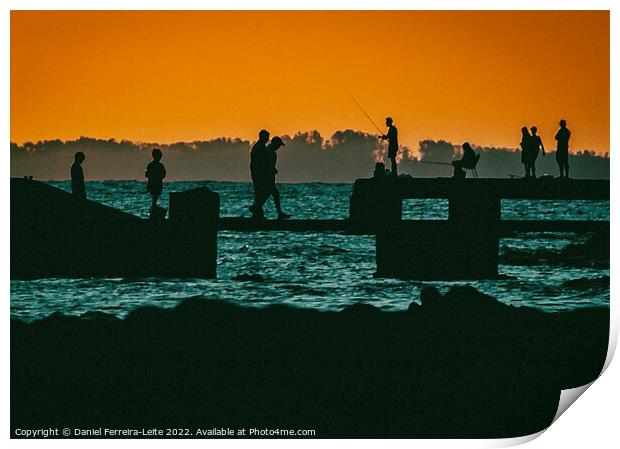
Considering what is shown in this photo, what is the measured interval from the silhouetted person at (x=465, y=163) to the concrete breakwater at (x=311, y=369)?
2876mm

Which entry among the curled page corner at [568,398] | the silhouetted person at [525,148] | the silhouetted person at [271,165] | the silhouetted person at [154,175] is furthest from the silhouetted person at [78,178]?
the curled page corner at [568,398]

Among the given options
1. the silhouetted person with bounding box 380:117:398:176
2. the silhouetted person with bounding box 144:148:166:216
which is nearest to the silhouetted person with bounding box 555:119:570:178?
the silhouetted person with bounding box 380:117:398:176

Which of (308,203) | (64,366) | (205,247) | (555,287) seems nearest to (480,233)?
(555,287)

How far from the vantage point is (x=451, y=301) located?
1192cm

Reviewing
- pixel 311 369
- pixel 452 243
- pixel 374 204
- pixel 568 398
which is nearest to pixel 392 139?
pixel 374 204

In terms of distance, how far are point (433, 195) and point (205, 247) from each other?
10.1 ft

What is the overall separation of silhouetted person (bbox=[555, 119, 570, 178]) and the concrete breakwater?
6.48 feet

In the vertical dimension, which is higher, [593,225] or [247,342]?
[593,225]

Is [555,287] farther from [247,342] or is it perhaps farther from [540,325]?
[247,342]

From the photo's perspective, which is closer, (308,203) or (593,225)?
(593,225)

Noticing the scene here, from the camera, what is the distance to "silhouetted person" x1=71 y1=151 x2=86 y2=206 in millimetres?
12516

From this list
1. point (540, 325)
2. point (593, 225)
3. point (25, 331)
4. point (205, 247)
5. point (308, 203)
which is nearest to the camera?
point (25, 331)

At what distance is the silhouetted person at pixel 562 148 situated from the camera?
1179cm

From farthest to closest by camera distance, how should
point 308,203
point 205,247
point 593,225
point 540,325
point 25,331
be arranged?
point 308,203, point 593,225, point 205,247, point 540,325, point 25,331
